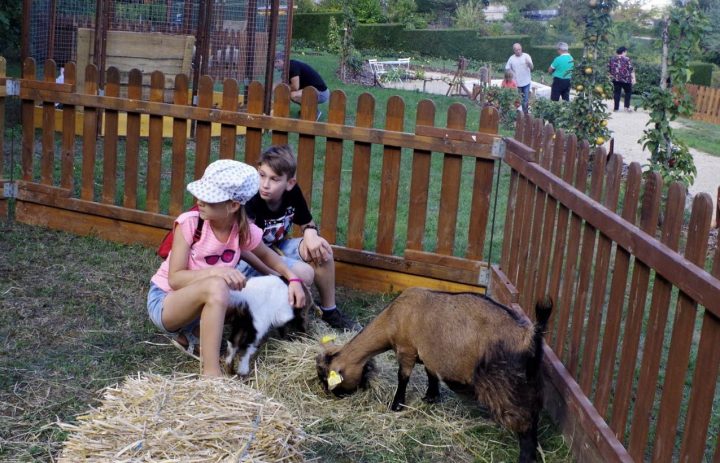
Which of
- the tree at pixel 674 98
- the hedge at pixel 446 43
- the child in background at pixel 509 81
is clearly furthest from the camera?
the hedge at pixel 446 43

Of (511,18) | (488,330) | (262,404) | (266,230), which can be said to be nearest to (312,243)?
(266,230)

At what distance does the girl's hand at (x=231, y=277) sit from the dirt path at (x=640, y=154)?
714 centimetres

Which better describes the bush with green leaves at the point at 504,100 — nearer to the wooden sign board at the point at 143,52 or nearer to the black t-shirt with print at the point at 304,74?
the black t-shirt with print at the point at 304,74

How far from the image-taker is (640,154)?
51.6ft

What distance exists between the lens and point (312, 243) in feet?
17.1

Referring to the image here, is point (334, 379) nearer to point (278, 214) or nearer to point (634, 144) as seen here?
point (278, 214)

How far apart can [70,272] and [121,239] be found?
87cm

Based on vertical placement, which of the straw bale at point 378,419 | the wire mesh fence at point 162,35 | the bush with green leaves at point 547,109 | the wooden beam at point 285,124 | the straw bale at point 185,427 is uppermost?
the wire mesh fence at point 162,35

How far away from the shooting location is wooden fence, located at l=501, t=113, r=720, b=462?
2.91 metres

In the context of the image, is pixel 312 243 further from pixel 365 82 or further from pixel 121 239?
pixel 365 82

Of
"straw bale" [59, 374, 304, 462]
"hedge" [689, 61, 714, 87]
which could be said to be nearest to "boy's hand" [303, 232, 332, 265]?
"straw bale" [59, 374, 304, 462]

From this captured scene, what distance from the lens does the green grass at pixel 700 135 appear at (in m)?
18.4

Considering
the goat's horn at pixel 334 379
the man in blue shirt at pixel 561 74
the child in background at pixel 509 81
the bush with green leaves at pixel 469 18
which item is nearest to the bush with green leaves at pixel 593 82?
the man in blue shirt at pixel 561 74

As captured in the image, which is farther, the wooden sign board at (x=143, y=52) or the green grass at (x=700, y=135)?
the green grass at (x=700, y=135)
